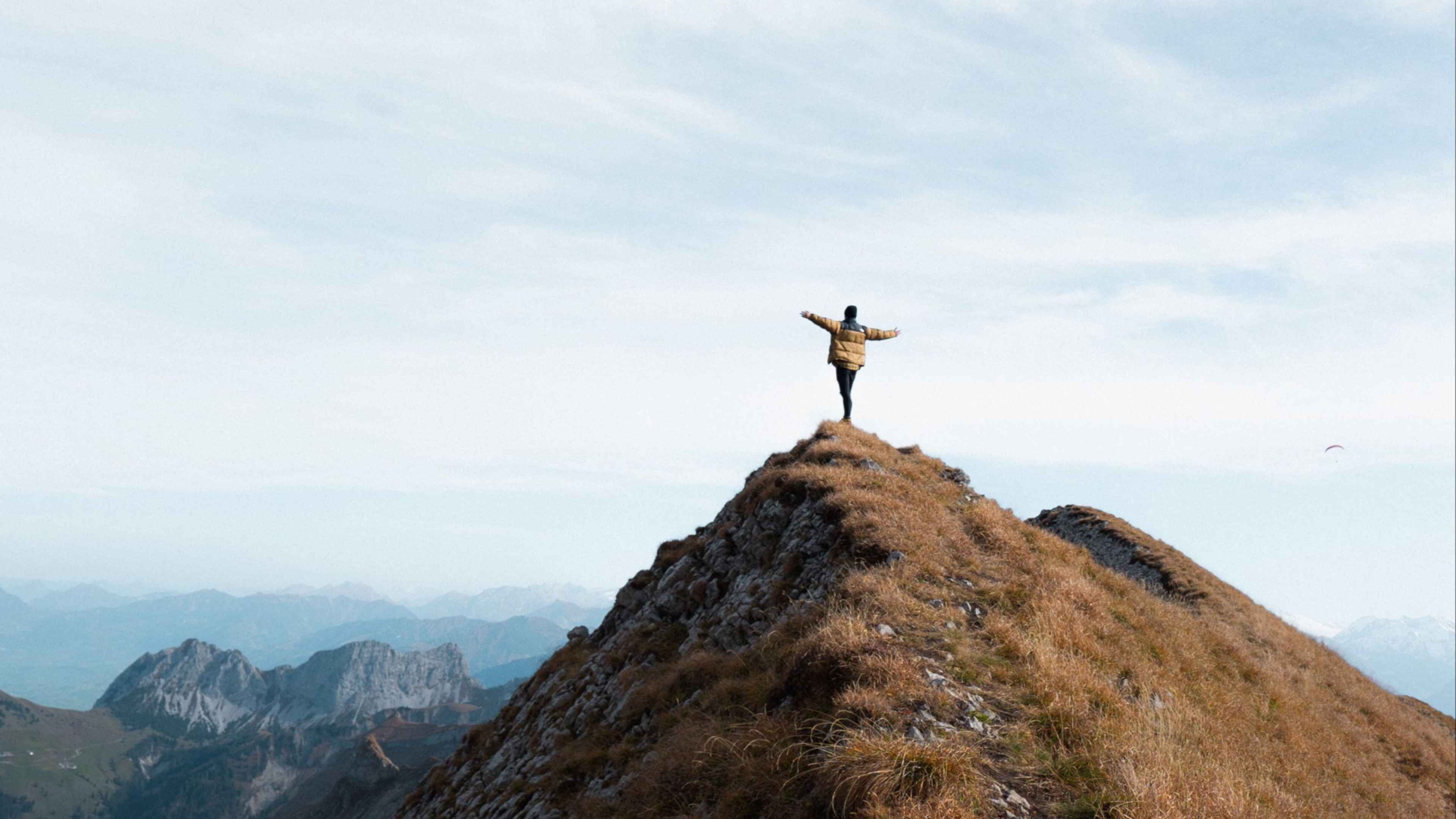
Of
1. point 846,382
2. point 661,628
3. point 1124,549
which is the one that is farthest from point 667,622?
point 1124,549

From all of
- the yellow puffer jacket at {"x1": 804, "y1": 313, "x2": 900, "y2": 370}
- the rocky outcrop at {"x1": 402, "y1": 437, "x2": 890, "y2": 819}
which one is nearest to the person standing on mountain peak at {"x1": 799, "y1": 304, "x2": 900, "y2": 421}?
the yellow puffer jacket at {"x1": 804, "y1": 313, "x2": 900, "y2": 370}

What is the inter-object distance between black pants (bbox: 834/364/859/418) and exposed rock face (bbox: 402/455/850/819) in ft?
20.1

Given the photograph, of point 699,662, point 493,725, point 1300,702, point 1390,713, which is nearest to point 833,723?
point 699,662

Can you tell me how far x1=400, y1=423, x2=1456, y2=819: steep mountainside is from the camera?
31.0 ft

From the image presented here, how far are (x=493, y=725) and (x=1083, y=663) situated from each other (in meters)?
24.8

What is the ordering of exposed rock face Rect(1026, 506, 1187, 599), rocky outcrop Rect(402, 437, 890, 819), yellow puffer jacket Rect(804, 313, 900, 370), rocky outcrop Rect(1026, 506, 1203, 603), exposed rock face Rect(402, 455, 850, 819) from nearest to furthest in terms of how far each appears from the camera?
rocky outcrop Rect(402, 437, 890, 819), exposed rock face Rect(402, 455, 850, 819), yellow puffer jacket Rect(804, 313, 900, 370), rocky outcrop Rect(1026, 506, 1203, 603), exposed rock face Rect(1026, 506, 1187, 599)

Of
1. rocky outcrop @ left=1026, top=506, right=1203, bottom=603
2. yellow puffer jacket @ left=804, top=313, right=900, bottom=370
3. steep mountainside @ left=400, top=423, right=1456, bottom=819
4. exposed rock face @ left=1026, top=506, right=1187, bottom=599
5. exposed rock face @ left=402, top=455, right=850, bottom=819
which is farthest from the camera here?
exposed rock face @ left=1026, top=506, right=1187, bottom=599

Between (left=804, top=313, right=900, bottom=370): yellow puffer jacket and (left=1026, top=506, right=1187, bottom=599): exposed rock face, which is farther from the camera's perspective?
(left=1026, top=506, right=1187, bottom=599): exposed rock face

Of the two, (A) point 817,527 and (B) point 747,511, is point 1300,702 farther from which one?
(B) point 747,511

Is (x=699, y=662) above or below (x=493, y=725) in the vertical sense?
above

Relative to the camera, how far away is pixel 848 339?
28.3 m

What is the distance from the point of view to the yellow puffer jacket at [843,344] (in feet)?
92.8

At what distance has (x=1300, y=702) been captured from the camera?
68.2 ft

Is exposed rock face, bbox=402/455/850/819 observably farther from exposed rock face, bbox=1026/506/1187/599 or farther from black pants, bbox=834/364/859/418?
exposed rock face, bbox=1026/506/1187/599
